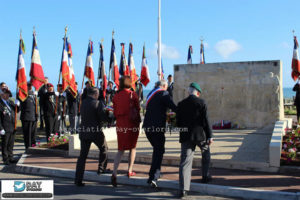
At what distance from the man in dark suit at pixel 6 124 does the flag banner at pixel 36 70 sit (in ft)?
6.75

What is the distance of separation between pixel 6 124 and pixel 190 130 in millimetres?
5001

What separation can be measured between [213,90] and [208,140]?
789 cm

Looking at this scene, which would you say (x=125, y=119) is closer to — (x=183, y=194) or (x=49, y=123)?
(x=183, y=194)

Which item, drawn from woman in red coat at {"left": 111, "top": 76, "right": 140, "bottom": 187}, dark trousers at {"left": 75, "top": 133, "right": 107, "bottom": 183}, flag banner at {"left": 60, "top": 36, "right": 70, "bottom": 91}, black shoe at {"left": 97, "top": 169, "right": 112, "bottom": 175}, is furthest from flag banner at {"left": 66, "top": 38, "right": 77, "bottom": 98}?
woman in red coat at {"left": 111, "top": 76, "right": 140, "bottom": 187}

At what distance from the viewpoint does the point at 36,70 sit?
34.0ft

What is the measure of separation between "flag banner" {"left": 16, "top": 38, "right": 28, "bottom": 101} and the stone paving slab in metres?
2.47

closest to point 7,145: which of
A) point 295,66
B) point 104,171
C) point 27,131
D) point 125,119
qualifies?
point 27,131

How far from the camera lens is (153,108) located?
230 inches

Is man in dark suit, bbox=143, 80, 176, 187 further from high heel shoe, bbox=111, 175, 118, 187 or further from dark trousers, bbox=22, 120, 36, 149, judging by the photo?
dark trousers, bbox=22, 120, 36, 149

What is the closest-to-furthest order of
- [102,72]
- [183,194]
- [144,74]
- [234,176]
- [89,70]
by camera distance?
1. [183,194]
2. [234,176]
3. [89,70]
4. [102,72]
5. [144,74]

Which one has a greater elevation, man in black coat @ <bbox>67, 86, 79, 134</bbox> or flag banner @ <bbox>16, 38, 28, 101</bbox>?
flag banner @ <bbox>16, 38, 28, 101</bbox>

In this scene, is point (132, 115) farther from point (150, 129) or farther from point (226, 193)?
point (226, 193)

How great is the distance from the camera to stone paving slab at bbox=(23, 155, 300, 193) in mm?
5591

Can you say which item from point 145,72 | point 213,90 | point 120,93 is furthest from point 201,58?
point 120,93
